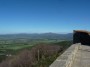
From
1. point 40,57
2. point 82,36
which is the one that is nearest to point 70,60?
point 82,36

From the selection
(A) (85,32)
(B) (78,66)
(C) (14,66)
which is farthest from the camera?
(C) (14,66)

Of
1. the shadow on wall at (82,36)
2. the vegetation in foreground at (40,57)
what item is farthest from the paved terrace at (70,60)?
the shadow on wall at (82,36)

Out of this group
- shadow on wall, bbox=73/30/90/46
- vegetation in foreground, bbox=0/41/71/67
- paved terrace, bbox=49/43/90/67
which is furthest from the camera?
shadow on wall, bbox=73/30/90/46

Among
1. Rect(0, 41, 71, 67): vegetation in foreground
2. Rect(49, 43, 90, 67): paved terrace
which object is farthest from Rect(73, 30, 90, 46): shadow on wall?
Rect(49, 43, 90, 67): paved terrace

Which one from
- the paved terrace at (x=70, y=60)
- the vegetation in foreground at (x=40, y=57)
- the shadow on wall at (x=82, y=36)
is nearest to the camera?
the paved terrace at (x=70, y=60)

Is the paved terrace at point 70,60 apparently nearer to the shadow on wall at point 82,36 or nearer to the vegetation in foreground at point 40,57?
the vegetation in foreground at point 40,57

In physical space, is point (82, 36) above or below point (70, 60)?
above

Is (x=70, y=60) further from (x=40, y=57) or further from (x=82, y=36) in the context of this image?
(x=40, y=57)

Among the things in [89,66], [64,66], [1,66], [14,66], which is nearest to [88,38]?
[89,66]

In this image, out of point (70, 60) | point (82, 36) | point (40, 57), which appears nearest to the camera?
point (70, 60)

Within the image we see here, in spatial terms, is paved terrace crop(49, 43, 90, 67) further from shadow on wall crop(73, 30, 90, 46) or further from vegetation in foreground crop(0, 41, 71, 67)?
shadow on wall crop(73, 30, 90, 46)

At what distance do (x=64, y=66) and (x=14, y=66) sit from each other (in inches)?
1143

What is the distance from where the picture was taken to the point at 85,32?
18.6 m

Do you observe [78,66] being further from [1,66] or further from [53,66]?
[1,66]
